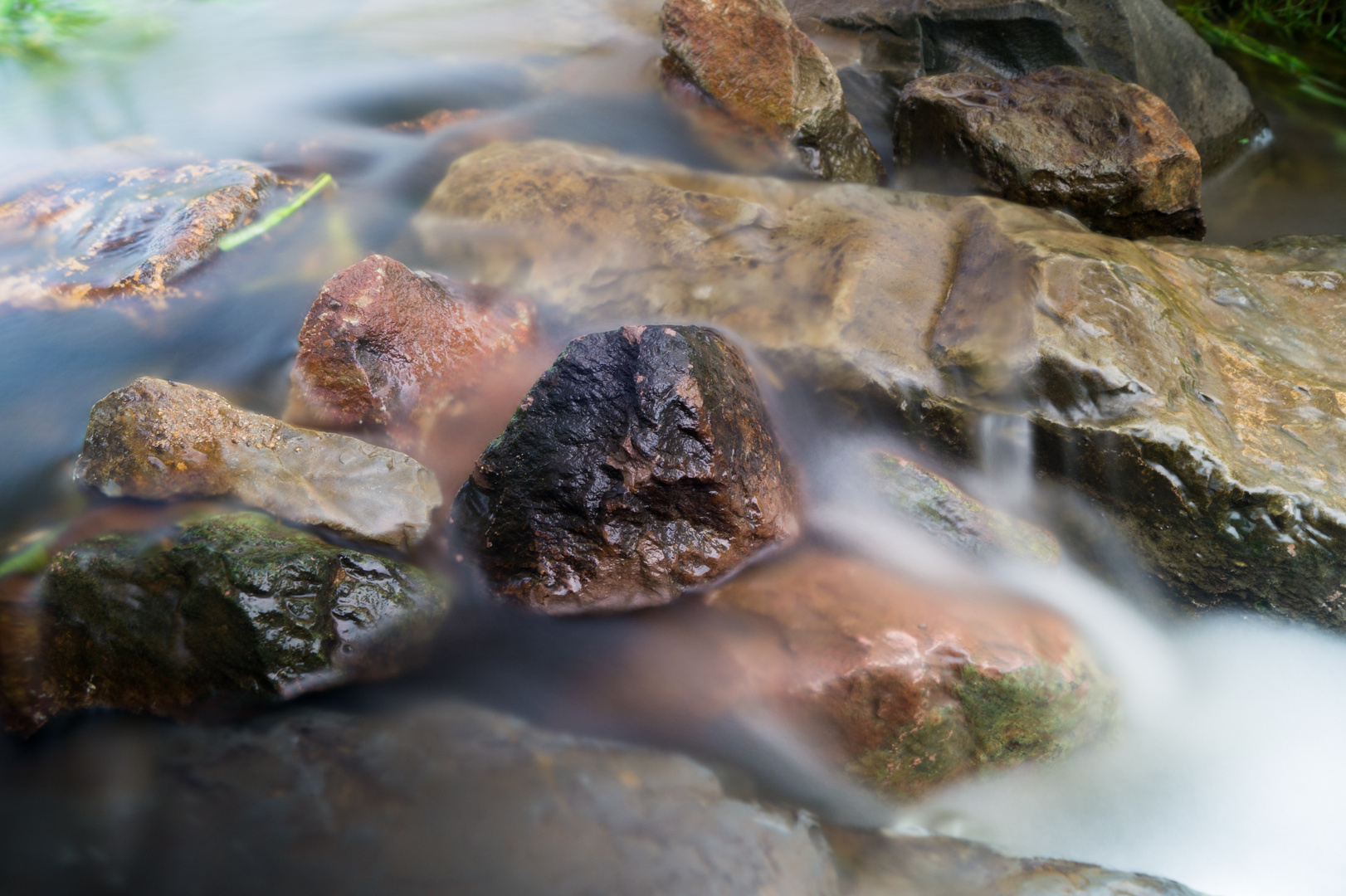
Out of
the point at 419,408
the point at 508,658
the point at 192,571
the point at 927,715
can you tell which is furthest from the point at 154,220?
the point at 927,715

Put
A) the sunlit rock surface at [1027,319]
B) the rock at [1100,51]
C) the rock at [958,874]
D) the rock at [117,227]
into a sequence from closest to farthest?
1. the rock at [958,874]
2. the sunlit rock surface at [1027,319]
3. the rock at [117,227]
4. the rock at [1100,51]

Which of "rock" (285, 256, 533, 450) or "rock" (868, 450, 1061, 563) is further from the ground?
"rock" (285, 256, 533, 450)

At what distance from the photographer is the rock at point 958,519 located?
8.73 feet

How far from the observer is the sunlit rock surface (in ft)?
8.07

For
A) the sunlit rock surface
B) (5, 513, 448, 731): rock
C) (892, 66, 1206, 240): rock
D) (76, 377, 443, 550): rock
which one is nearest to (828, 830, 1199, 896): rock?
the sunlit rock surface

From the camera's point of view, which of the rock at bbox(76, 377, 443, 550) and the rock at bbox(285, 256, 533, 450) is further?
the rock at bbox(285, 256, 533, 450)

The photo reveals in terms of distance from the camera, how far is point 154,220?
3.74 metres

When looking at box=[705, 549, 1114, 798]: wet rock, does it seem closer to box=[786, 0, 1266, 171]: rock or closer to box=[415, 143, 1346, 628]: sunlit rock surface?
box=[415, 143, 1346, 628]: sunlit rock surface

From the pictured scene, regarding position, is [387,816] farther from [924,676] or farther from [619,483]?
[924,676]

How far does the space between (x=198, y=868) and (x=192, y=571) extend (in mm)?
771

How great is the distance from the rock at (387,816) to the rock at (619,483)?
47 centimetres

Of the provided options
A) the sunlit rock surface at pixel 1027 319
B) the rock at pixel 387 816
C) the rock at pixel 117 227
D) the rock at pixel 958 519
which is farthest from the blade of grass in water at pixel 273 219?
the rock at pixel 958 519

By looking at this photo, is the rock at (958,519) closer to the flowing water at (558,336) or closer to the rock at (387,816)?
the flowing water at (558,336)

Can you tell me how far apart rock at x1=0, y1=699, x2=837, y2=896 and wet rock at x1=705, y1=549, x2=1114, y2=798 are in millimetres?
330
